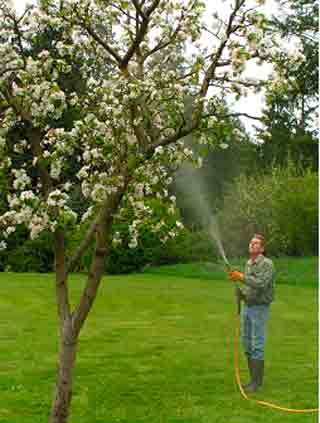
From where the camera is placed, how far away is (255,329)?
29.7ft

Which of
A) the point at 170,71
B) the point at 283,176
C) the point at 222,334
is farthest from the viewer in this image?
the point at 283,176

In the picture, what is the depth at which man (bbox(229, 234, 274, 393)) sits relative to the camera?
898 cm

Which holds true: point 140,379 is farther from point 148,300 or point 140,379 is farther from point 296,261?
point 296,261

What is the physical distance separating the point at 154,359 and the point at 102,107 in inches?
224

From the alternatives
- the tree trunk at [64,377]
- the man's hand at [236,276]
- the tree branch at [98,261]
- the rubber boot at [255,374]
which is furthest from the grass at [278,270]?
the tree branch at [98,261]

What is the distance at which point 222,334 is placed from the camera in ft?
45.2

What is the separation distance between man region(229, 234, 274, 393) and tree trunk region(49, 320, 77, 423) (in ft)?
8.58

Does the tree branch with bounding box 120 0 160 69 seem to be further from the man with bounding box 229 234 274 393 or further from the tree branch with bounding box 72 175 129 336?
the man with bounding box 229 234 274 393

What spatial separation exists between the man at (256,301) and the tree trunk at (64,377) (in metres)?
2.62

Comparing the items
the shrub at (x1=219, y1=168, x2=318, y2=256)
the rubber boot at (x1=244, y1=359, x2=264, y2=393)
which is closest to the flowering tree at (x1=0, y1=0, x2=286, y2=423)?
the rubber boot at (x1=244, y1=359, x2=264, y2=393)

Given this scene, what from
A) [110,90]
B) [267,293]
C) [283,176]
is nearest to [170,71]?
[110,90]

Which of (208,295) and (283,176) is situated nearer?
(208,295)

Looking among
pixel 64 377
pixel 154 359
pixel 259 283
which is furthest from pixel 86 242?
pixel 154 359

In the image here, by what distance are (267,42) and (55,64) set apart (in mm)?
1817
